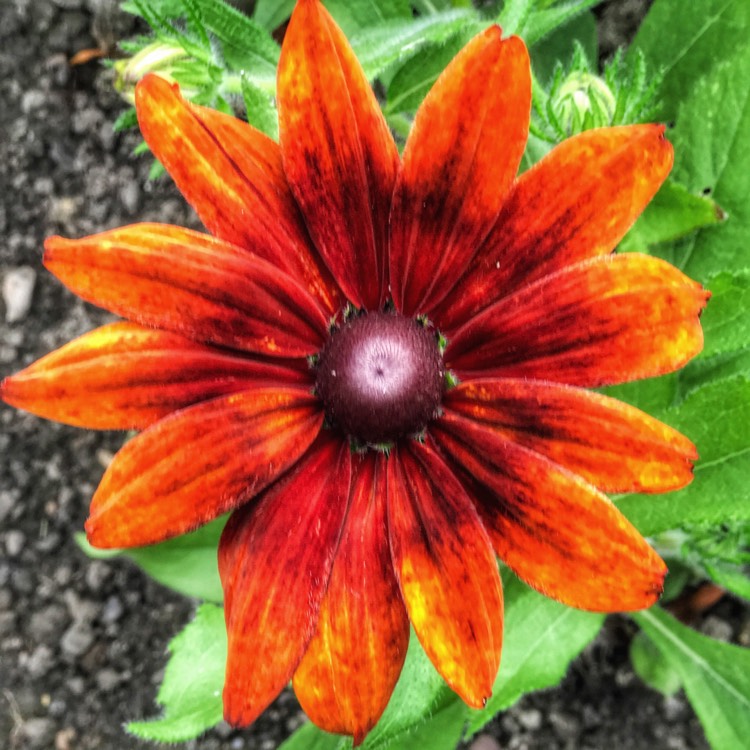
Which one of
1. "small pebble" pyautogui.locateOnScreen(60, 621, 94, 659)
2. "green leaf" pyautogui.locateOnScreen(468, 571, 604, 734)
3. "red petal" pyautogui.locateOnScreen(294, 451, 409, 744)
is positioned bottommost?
"small pebble" pyautogui.locateOnScreen(60, 621, 94, 659)

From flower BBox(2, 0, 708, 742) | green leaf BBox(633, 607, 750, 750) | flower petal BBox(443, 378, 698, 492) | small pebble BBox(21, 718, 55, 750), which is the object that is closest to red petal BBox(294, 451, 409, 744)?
flower BBox(2, 0, 708, 742)

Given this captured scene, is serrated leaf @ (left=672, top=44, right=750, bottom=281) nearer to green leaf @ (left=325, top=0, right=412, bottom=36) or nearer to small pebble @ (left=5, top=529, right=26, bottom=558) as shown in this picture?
green leaf @ (left=325, top=0, right=412, bottom=36)

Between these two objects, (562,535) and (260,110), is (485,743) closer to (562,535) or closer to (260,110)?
(562,535)

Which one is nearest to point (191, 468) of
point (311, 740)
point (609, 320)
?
point (609, 320)

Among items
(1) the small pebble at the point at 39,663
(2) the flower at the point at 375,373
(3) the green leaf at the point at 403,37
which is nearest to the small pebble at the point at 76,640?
(1) the small pebble at the point at 39,663

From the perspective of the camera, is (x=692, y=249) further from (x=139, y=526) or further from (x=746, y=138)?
(x=139, y=526)

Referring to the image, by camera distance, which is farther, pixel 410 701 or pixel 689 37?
pixel 689 37
